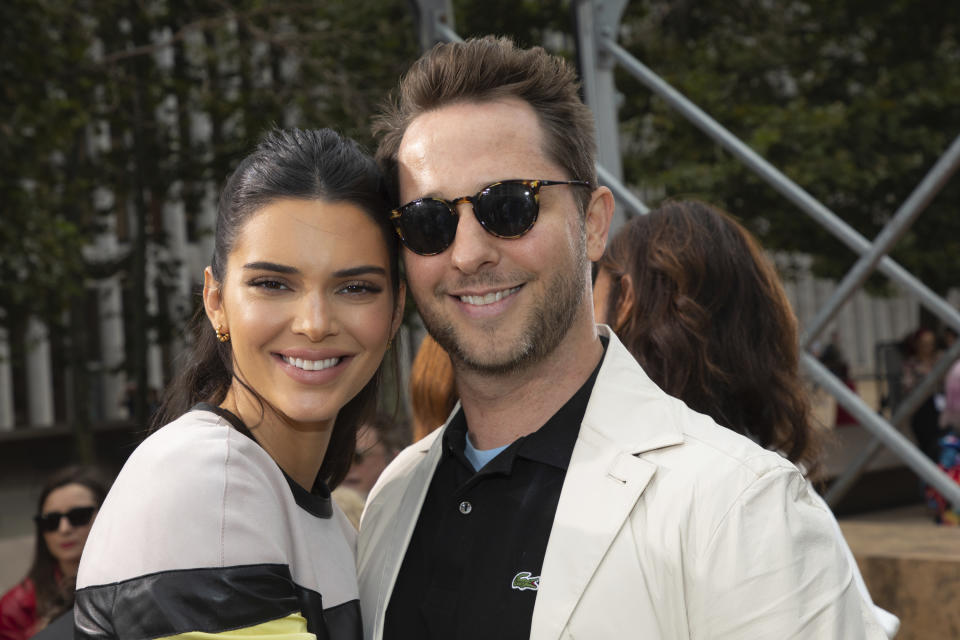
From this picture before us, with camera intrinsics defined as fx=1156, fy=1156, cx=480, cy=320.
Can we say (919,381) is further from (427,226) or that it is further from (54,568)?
(427,226)

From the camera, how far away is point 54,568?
5203mm

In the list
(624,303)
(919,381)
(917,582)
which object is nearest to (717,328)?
(624,303)

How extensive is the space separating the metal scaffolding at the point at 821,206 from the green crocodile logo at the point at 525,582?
2072 mm

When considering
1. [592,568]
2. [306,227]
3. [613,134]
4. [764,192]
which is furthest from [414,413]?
[764,192]

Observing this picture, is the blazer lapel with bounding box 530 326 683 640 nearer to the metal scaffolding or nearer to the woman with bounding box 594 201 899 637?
the woman with bounding box 594 201 899 637

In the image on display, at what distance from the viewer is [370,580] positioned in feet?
8.68

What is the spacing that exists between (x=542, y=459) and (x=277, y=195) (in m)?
0.79

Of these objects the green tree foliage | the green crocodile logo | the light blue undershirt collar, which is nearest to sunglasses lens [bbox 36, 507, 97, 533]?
the light blue undershirt collar

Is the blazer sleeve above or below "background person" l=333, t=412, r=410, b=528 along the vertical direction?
above

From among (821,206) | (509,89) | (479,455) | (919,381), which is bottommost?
(919,381)

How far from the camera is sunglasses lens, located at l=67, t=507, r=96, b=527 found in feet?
17.8

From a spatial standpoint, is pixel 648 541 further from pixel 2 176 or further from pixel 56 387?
pixel 56 387

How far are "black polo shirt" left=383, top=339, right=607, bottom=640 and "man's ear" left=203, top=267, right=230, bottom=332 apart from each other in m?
0.62

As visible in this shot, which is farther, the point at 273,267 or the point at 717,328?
the point at 717,328
